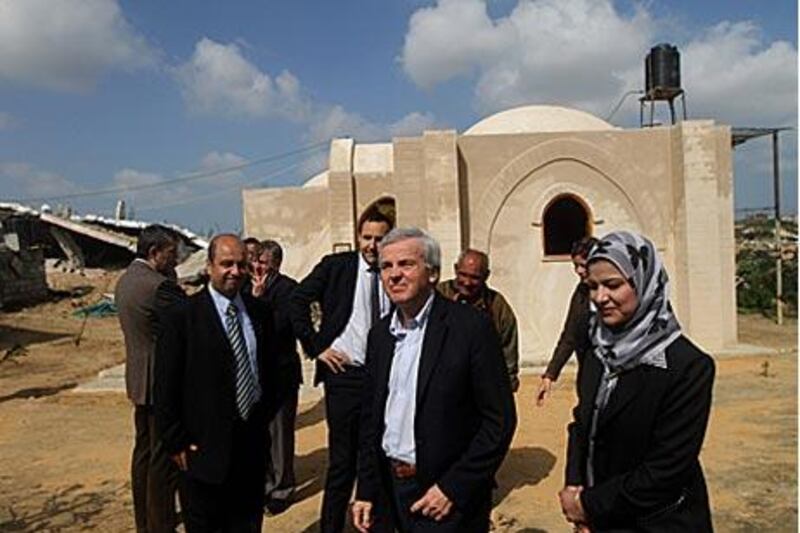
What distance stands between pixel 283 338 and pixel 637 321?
2.49 m

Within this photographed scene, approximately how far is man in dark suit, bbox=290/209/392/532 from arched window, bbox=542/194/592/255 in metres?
9.98

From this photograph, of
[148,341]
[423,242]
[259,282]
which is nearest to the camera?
[423,242]

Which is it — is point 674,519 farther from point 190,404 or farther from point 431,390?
point 190,404

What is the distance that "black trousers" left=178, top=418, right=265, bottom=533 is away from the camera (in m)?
3.48

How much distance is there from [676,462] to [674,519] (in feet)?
0.66

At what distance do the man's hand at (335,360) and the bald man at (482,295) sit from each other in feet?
2.28

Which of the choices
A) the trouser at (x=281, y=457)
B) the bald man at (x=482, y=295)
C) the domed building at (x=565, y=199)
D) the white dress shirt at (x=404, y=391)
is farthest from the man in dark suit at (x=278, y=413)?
the domed building at (x=565, y=199)

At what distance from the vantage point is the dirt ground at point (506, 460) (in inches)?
214

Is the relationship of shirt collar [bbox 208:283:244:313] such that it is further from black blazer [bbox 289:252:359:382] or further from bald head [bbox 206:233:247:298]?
black blazer [bbox 289:252:359:382]

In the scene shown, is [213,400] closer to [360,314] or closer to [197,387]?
[197,387]

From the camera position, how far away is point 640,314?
7.56ft

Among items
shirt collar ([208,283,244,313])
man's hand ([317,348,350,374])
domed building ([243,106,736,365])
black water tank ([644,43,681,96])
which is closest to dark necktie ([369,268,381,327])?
man's hand ([317,348,350,374])

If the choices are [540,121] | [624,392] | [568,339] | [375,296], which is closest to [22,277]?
[540,121]

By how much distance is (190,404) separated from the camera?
11.4ft
